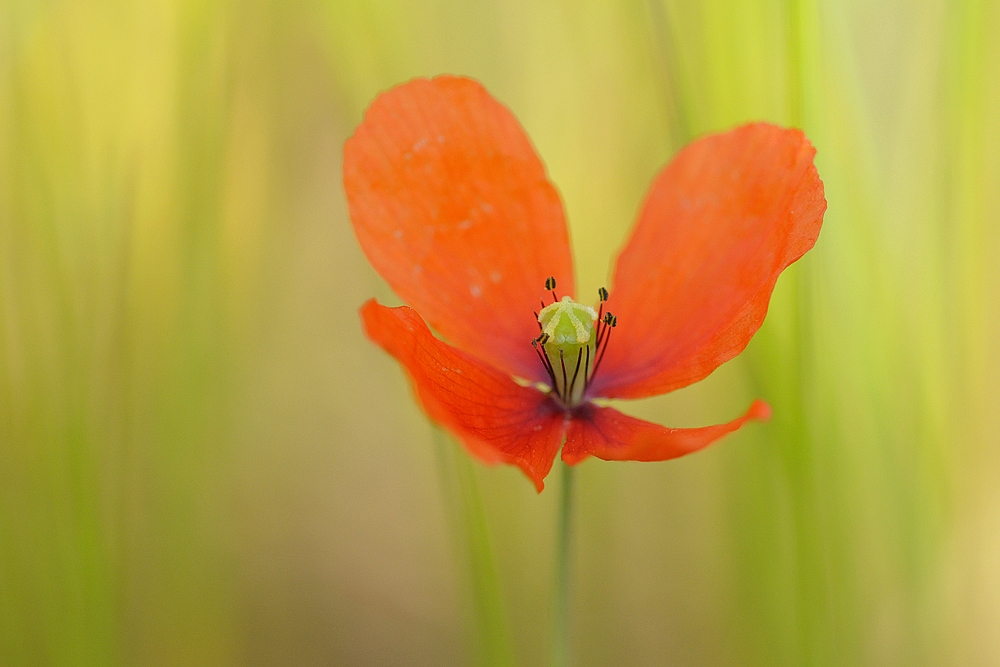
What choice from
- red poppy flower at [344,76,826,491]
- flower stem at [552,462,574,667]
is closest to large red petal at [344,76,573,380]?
red poppy flower at [344,76,826,491]

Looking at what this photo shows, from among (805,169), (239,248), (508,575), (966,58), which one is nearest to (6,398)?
(239,248)

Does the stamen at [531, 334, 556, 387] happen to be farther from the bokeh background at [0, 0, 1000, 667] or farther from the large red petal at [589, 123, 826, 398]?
the bokeh background at [0, 0, 1000, 667]

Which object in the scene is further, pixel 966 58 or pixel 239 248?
pixel 239 248

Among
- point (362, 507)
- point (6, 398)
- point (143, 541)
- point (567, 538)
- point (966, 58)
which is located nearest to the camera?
Result: point (567, 538)

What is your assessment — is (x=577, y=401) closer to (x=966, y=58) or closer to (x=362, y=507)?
(x=966, y=58)

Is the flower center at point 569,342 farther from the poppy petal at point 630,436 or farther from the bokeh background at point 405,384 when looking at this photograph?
the bokeh background at point 405,384
